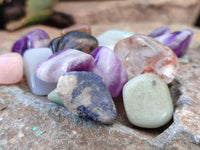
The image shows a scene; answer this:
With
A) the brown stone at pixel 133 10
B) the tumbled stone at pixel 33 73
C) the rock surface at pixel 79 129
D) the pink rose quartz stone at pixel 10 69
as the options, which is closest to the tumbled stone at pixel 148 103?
the rock surface at pixel 79 129

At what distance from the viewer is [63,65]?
0.74m

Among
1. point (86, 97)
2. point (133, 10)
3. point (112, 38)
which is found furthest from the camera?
point (133, 10)

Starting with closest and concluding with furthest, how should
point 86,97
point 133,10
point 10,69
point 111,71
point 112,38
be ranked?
point 86,97, point 111,71, point 10,69, point 112,38, point 133,10

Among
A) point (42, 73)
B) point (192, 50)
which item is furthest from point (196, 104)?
point (192, 50)

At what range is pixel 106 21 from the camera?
221 centimetres

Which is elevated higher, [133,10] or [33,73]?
[33,73]

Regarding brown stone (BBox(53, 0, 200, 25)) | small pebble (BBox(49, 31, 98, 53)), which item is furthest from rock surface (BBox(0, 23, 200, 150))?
brown stone (BBox(53, 0, 200, 25))

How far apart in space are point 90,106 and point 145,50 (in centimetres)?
34

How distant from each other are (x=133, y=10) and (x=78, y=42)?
61.4 inches

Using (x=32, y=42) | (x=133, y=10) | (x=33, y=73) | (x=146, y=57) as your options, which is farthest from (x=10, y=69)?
(x=133, y=10)

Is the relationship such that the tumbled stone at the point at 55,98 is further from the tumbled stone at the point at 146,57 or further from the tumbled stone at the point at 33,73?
the tumbled stone at the point at 146,57

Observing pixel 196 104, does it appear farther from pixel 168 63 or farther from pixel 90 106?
pixel 90 106

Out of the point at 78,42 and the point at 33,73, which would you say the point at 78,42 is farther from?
→ the point at 33,73

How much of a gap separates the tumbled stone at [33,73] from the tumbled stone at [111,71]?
7.5 inches
